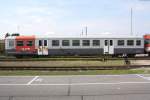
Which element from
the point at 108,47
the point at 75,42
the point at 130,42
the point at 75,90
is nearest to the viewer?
the point at 75,90

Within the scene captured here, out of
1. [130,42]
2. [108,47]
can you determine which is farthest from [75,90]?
[130,42]

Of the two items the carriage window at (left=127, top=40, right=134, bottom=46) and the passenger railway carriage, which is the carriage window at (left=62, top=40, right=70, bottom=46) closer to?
the passenger railway carriage

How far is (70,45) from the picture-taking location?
3453 cm

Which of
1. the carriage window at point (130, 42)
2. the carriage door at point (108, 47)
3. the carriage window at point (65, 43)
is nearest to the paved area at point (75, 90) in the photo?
the carriage window at point (65, 43)

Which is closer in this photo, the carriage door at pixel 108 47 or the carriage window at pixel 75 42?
the carriage window at pixel 75 42

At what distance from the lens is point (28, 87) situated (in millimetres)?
12547

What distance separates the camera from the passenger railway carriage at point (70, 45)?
3441cm

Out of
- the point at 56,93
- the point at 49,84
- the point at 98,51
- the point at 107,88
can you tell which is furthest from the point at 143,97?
the point at 98,51

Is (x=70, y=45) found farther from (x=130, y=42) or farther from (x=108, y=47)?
(x=130, y=42)

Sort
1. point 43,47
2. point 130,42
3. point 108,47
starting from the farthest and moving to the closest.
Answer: point 130,42 < point 108,47 < point 43,47

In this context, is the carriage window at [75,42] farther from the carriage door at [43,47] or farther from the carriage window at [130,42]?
the carriage window at [130,42]

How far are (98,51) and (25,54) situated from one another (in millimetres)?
8551

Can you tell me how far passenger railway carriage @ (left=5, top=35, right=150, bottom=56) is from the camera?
3441cm

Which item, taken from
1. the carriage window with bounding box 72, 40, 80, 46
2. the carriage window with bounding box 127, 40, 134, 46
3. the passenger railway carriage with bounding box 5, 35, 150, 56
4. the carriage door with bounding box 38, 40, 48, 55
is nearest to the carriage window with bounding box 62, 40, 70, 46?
the passenger railway carriage with bounding box 5, 35, 150, 56
